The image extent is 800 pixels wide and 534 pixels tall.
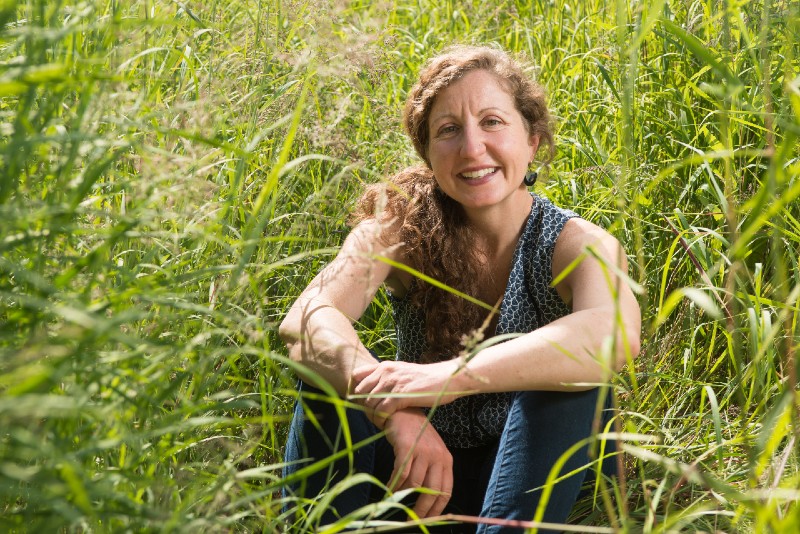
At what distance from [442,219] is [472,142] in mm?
242

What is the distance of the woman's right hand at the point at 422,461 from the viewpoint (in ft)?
7.16

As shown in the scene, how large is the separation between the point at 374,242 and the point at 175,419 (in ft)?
3.60

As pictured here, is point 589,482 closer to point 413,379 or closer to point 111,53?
point 413,379

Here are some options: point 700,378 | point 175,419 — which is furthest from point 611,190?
point 175,419

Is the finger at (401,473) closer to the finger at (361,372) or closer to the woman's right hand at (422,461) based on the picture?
the woman's right hand at (422,461)

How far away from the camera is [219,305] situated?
179 centimetres

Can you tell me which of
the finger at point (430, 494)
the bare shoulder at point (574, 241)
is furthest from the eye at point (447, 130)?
the finger at point (430, 494)

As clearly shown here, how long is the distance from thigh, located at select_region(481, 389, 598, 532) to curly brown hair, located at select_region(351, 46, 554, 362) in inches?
18.4

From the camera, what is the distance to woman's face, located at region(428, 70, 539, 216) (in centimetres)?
255

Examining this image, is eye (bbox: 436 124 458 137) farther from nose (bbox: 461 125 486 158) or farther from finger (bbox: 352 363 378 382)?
finger (bbox: 352 363 378 382)

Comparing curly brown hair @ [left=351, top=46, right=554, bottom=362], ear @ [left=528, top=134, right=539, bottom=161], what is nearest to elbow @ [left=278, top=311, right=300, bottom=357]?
curly brown hair @ [left=351, top=46, right=554, bottom=362]

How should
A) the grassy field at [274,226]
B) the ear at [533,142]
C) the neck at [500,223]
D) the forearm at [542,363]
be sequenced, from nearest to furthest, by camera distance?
the grassy field at [274,226] < the forearm at [542,363] < the neck at [500,223] < the ear at [533,142]

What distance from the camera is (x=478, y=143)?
8.39ft

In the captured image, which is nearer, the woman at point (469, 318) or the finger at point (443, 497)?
the woman at point (469, 318)
